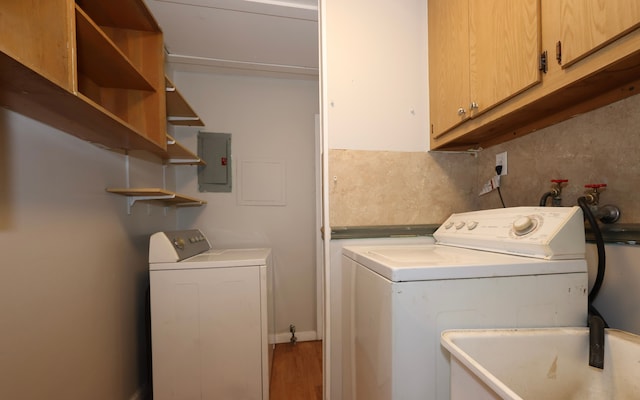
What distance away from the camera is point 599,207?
0.81 metres

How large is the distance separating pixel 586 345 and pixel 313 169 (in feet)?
6.71

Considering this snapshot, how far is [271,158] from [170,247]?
1221mm

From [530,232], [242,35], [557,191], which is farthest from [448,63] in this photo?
[242,35]

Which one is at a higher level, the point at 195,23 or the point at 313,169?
the point at 195,23

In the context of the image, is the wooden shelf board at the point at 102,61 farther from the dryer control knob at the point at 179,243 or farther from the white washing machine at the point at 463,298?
the white washing machine at the point at 463,298

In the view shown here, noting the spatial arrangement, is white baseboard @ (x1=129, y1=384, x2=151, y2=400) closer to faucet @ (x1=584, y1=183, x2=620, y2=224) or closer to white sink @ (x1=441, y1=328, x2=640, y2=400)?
white sink @ (x1=441, y1=328, x2=640, y2=400)

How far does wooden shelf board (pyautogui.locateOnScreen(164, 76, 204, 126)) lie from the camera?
60.4 inches

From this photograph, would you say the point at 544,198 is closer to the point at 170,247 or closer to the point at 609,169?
the point at 609,169

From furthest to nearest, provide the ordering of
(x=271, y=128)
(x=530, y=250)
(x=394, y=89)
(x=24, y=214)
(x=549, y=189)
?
(x=271, y=128) < (x=394, y=89) < (x=549, y=189) < (x=24, y=214) < (x=530, y=250)

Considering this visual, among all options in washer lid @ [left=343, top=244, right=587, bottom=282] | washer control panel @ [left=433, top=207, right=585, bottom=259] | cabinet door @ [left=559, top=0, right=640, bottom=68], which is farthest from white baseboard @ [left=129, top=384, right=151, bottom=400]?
cabinet door @ [left=559, top=0, right=640, bottom=68]

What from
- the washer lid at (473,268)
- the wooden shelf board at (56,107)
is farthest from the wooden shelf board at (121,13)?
the washer lid at (473,268)

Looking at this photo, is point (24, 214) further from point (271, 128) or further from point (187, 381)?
point (271, 128)

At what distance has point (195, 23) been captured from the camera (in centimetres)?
170

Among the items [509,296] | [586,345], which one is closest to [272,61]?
[509,296]
